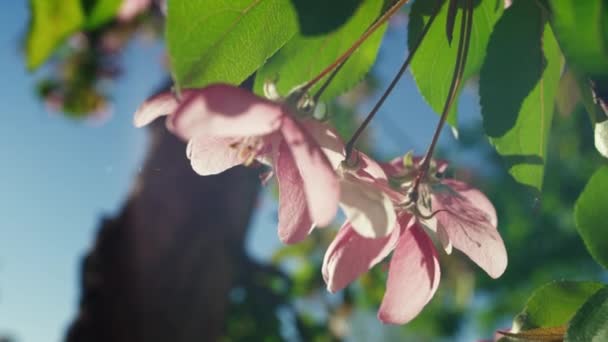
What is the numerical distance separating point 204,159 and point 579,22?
30cm

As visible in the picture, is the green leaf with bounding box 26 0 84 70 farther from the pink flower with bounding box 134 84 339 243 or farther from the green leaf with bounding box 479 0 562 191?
the green leaf with bounding box 479 0 562 191

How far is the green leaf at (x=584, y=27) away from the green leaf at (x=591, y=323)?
0.52 feet

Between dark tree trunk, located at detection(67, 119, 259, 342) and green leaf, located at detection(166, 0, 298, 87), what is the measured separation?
1.60 meters

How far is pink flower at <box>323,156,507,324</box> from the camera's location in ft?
1.57

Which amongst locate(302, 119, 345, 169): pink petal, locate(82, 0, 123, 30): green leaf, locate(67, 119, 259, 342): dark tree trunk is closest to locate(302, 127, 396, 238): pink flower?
locate(302, 119, 345, 169): pink petal

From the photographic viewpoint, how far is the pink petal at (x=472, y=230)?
0.50 metres

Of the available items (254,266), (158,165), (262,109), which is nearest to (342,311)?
(254,266)

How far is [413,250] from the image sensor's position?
0.50 m

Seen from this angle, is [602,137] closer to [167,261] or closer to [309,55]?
[309,55]

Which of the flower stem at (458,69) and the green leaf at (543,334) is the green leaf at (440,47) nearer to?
the flower stem at (458,69)

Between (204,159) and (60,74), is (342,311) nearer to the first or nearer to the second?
(60,74)

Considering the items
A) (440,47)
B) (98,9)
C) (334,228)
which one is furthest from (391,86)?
(334,228)


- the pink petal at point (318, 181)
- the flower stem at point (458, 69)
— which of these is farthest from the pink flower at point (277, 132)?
the flower stem at point (458, 69)

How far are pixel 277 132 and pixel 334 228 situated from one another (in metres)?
2.42
